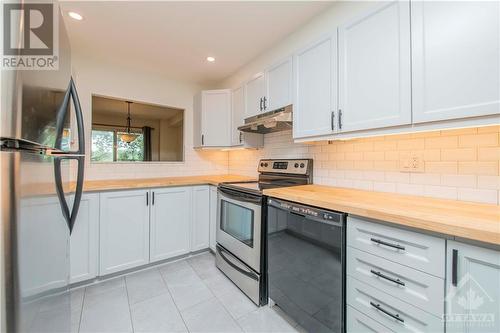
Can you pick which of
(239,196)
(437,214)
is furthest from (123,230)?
(437,214)

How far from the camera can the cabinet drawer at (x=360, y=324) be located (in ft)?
3.60

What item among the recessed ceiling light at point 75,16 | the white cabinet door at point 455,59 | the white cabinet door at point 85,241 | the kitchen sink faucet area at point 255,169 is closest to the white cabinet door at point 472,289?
the kitchen sink faucet area at point 255,169

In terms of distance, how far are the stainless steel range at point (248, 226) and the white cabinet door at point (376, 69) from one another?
787 millimetres

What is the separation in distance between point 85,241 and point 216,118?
2029mm

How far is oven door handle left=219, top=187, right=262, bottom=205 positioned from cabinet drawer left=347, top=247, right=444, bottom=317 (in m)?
0.82

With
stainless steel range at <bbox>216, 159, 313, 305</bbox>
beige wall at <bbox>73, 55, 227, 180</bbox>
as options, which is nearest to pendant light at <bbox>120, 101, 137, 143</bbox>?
beige wall at <bbox>73, 55, 227, 180</bbox>

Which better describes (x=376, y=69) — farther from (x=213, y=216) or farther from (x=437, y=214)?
(x=213, y=216)

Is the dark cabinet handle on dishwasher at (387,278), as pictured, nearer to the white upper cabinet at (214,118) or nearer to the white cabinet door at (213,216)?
the white cabinet door at (213,216)

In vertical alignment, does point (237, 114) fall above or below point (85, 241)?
above

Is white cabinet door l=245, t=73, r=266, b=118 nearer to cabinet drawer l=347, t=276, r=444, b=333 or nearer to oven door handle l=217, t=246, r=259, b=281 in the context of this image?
oven door handle l=217, t=246, r=259, b=281

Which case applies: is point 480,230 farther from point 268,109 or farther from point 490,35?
point 268,109

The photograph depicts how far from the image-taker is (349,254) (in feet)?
3.97

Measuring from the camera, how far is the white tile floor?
5.16 ft

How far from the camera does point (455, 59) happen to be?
41.6 inches
